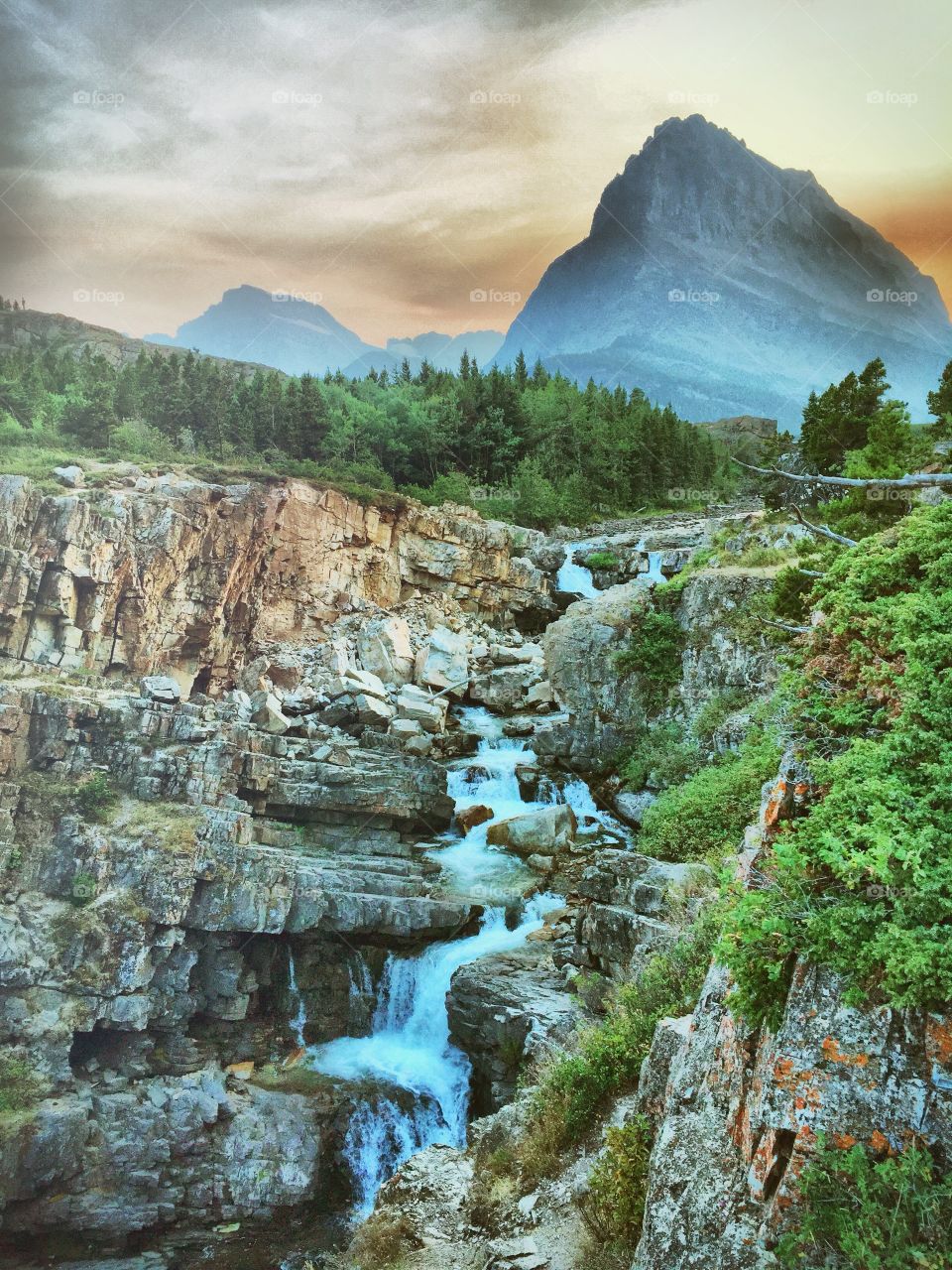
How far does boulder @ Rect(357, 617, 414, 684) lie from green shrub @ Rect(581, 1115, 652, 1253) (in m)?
22.9

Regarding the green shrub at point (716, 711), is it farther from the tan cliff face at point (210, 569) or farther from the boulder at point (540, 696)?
the tan cliff face at point (210, 569)

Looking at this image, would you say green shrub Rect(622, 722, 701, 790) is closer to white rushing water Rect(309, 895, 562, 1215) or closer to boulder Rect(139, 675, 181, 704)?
white rushing water Rect(309, 895, 562, 1215)

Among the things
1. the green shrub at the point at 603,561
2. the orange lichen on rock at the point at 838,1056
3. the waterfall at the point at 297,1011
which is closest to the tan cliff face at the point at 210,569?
the green shrub at the point at 603,561

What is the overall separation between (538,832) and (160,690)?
12.1 m

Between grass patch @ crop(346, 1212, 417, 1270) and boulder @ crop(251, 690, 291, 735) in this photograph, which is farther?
boulder @ crop(251, 690, 291, 735)

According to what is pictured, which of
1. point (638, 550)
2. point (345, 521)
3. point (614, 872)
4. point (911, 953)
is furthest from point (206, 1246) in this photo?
point (638, 550)

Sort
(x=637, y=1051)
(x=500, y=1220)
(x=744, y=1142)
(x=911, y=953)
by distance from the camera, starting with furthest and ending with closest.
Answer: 1. (x=637, y=1051)
2. (x=500, y=1220)
3. (x=744, y=1142)
4. (x=911, y=953)

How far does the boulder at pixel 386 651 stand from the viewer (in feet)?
94.4

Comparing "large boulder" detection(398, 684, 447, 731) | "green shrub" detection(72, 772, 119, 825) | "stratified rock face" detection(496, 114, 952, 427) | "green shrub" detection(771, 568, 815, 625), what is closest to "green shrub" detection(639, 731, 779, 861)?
"green shrub" detection(771, 568, 815, 625)

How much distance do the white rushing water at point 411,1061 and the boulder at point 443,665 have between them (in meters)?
12.5

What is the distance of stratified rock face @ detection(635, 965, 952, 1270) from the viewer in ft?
13.2

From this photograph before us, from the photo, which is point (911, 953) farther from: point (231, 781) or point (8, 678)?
point (8, 678)

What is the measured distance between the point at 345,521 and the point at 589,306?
94.6 meters

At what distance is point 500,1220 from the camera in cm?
723
